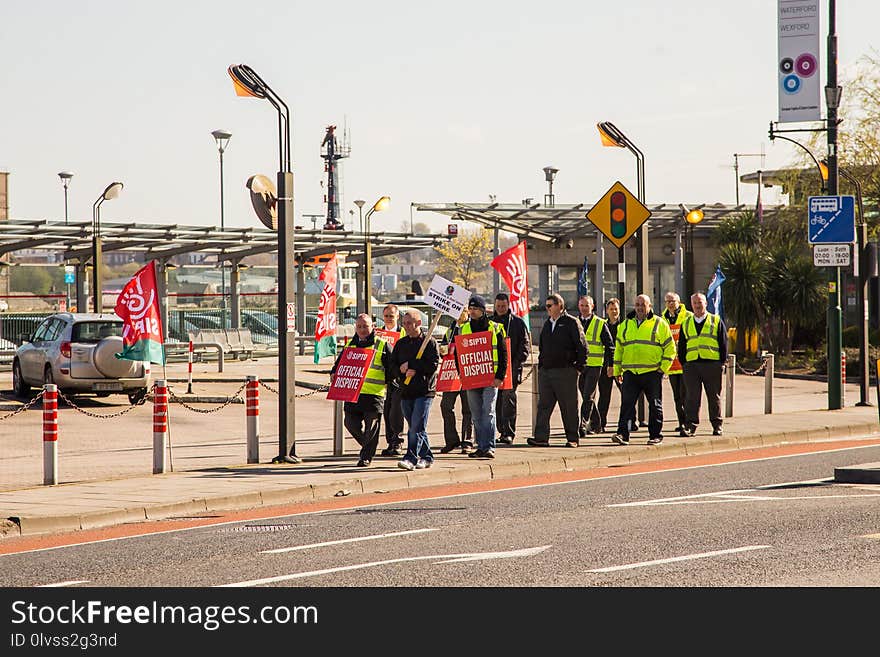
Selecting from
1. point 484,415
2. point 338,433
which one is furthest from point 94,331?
point 484,415

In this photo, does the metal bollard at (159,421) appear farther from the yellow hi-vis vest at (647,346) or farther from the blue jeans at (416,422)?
the yellow hi-vis vest at (647,346)

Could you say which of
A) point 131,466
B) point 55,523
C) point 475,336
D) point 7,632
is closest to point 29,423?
point 131,466

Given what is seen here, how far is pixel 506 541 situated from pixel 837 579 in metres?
2.68

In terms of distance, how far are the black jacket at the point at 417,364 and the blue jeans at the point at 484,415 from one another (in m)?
1.25

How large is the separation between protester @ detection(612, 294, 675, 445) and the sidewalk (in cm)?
31

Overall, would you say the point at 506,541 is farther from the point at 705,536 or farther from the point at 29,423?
the point at 29,423

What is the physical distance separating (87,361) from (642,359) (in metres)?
11.2

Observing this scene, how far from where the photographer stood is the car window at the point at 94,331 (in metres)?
25.2

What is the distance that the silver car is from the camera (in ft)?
81.0

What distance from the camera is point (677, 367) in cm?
1902

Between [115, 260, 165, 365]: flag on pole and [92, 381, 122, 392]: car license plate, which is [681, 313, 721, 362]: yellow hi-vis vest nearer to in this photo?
[115, 260, 165, 365]: flag on pole

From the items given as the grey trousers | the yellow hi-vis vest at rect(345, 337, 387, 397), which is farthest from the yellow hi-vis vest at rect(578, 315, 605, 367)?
the yellow hi-vis vest at rect(345, 337, 387, 397)

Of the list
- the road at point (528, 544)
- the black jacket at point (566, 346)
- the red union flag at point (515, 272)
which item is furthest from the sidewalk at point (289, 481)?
the red union flag at point (515, 272)

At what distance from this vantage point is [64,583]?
29.5 feet
